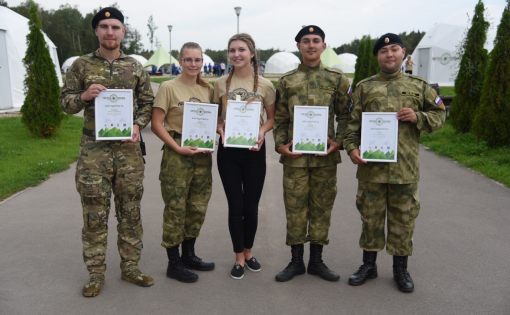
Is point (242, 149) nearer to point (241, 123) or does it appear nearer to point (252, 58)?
point (241, 123)

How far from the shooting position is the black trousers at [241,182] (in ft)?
12.4

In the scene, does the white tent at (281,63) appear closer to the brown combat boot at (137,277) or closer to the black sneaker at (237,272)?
the black sneaker at (237,272)

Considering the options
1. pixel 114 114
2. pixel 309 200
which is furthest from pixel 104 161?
pixel 309 200

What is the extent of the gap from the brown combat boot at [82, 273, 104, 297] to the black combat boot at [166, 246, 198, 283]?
22.0 inches

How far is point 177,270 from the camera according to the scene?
3.89m

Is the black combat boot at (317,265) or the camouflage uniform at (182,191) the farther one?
the black combat boot at (317,265)

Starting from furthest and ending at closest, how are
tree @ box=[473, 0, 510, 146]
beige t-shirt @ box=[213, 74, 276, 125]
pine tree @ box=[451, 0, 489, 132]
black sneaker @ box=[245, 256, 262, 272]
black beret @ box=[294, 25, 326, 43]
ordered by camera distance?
pine tree @ box=[451, 0, 489, 132]
tree @ box=[473, 0, 510, 146]
black sneaker @ box=[245, 256, 262, 272]
beige t-shirt @ box=[213, 74, 276, 125]
black beret @ box=[294, 25, 326, 43]

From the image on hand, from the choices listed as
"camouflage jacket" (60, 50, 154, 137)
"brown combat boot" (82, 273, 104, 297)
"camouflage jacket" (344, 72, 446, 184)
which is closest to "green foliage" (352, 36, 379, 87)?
"camouflage jacket" (344, 72, 446, 184)

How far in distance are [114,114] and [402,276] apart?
2604 mm

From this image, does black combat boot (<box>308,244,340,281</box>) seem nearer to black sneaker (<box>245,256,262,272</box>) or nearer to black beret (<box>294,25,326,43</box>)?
black sneaker (<box>245,256,262,272</box>)

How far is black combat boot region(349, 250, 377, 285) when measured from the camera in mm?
3762

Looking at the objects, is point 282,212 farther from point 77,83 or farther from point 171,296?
point 77,83

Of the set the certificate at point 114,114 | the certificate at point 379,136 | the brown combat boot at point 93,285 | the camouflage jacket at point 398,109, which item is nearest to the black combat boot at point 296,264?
the camouflage jacket at point 398,109

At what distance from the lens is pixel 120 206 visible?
3723mm
